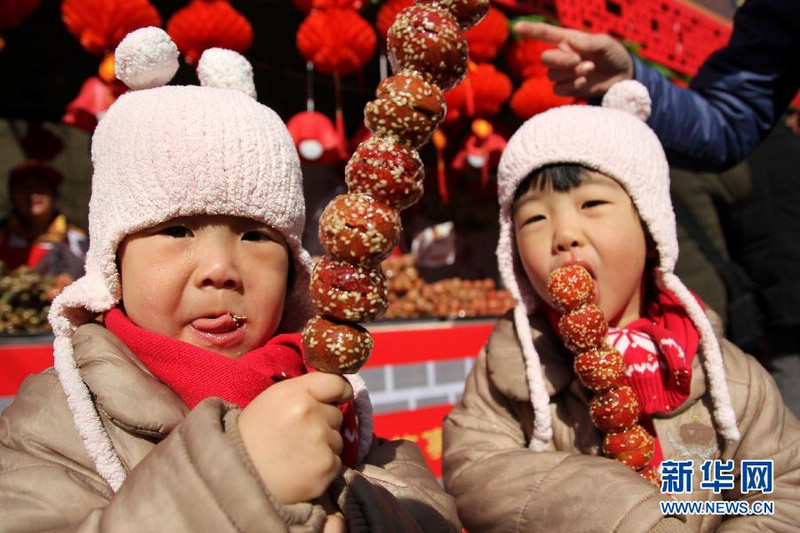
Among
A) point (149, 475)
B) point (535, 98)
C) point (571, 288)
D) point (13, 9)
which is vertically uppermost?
point (13, 9)

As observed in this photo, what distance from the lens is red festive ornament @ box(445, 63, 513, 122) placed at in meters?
4.29

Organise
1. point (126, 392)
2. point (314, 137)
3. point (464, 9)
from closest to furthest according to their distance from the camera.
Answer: point (464, 9), point (126, 392), point (314, 137)

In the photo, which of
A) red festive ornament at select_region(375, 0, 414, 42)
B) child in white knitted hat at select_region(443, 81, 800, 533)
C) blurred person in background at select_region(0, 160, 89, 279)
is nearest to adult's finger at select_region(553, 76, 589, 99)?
child in white knitted hat at select_region(443, 81, 800, 533)

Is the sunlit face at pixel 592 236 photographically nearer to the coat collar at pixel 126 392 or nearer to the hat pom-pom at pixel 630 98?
the hat pom-pom at pixel 630 98

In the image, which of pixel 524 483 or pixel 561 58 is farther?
pixel 561 58

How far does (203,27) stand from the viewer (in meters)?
3.30

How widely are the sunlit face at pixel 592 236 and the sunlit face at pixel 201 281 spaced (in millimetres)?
780

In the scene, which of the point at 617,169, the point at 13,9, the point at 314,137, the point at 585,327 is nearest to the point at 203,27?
the point at 314,137

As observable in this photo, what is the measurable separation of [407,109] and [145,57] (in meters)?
0.77

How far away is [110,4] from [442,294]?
2.81m

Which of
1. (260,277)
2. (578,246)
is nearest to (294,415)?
(260,277)

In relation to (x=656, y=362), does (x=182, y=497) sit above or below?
above

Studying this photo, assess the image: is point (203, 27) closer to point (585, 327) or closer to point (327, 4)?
point (327, 4)

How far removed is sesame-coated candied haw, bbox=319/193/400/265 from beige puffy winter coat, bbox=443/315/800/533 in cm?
87
